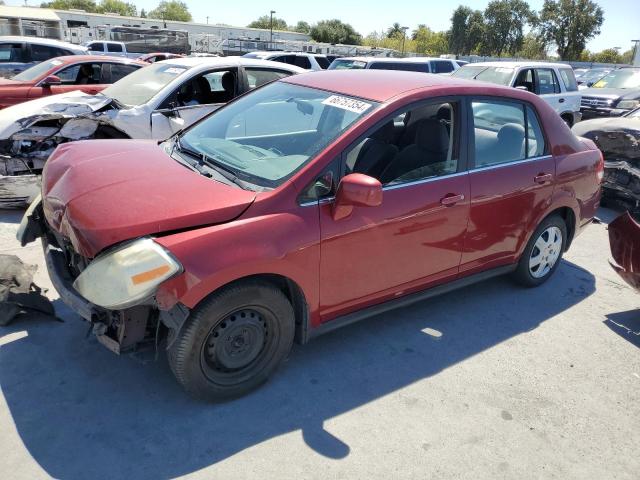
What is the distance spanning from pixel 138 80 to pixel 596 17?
185ft

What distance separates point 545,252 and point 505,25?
63977mm

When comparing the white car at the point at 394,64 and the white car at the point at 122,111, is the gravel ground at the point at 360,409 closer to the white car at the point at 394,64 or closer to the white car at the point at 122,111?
the white car at the point at 122,111

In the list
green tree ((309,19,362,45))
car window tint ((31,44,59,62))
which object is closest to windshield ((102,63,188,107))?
car window tint ((31,44,59,62))

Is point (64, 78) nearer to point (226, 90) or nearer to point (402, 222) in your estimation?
point (226, 90)

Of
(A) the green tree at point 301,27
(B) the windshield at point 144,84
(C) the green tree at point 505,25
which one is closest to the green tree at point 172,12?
(A) the green tree at point 301,27

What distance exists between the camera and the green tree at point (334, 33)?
246 ft

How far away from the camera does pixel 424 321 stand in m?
3.88

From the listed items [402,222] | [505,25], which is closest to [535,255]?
[402,222]

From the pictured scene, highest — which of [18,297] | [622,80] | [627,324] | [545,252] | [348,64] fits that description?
[348,64]

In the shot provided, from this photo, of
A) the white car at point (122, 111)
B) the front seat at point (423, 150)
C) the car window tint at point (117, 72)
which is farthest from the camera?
the car window tint at point (117, 72)

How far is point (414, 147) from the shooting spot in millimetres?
3525

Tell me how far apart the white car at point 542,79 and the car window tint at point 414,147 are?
291 inches

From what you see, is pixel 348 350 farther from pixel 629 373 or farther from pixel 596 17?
pixel 596 17

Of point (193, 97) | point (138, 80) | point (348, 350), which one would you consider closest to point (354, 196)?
point (348, 350)
